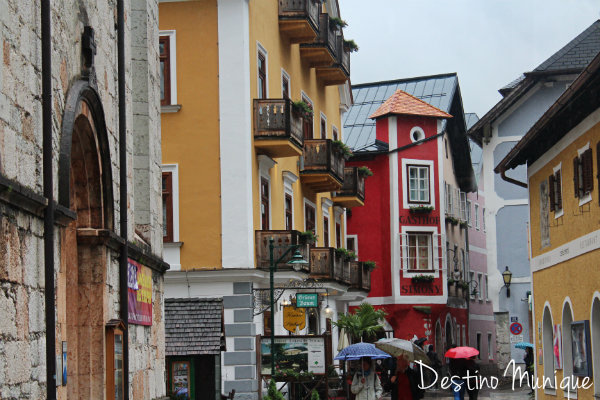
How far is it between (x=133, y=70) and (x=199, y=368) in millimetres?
8519

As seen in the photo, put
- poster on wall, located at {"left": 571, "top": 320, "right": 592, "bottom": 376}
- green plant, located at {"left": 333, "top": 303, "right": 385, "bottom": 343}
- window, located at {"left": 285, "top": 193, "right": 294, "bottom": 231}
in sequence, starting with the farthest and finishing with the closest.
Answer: green plant, located at {"left": 333, "top": 303, "right": 385, "bottom": 343} → window, located at {"left": 285, "top": 193, "right": 294, "bottom": 231} → poster on wall, located at {"left": 571, "top": 320, "right": 592, "bottom": 376}

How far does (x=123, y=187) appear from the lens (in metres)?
13.4

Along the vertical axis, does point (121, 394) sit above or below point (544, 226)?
below

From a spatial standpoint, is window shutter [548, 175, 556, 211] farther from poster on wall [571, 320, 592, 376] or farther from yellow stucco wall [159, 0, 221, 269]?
yellow stucco wall [159, 0, 221, 269]

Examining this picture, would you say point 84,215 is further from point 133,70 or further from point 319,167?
point 319,167

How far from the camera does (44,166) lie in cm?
975

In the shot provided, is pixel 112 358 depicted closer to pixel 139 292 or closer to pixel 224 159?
pixel 139 292

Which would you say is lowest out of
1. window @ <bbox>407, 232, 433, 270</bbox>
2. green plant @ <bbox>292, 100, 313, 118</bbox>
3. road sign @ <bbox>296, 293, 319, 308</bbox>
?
road sign @ <bbox>296, 293, 319, 308</bbox>

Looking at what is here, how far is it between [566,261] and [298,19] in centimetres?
1199

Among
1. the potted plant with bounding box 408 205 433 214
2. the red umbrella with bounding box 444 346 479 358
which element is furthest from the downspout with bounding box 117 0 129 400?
the potted plant with bounding box 408 205 433 214

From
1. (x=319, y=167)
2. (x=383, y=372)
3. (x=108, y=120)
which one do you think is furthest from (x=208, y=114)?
(x=108, y=120)

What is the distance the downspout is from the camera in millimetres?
12977

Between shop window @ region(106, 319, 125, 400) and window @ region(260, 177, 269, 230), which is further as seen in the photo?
window @ region(260, 177, 269, 230)

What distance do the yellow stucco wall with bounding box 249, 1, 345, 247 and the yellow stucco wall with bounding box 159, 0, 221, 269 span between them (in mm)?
1070
